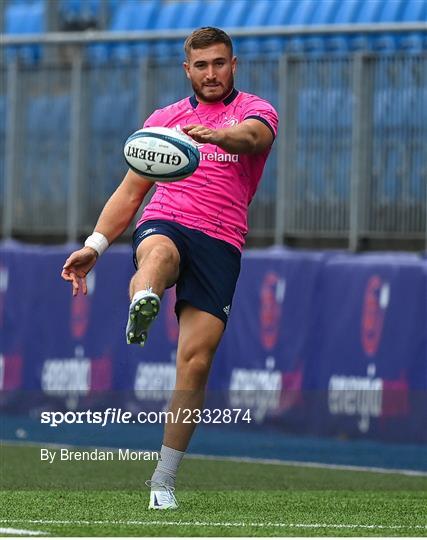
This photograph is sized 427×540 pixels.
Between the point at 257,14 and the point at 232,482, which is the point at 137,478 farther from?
the point at 257,14

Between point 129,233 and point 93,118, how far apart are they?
43.3 inches

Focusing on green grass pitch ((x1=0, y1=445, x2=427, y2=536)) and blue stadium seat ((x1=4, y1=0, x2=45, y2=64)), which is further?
blue stadium seat ((x1=4, y1=0, x2=45, y2=64))

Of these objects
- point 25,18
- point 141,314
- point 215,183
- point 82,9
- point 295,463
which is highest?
point 82,9

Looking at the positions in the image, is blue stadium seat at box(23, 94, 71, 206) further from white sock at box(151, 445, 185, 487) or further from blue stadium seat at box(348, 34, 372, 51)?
white sock at box(151, 445, 185, 487)

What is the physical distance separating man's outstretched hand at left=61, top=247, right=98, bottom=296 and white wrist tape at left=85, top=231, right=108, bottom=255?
0.14 ft

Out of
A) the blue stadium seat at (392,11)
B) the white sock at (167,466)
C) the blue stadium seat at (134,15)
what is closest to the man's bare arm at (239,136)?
the white sock at (167,466)

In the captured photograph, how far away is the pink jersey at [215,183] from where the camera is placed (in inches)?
281

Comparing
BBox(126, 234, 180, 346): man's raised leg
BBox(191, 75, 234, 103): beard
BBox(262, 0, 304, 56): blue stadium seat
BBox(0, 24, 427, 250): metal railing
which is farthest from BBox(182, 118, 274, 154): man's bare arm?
BBox(262, 0, 304, 56): blue stadium seat

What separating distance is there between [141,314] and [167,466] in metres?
0.85

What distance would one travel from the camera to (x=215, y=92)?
23.5 ft

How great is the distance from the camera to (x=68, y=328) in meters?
13.9

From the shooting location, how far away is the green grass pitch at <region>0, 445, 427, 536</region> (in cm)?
615

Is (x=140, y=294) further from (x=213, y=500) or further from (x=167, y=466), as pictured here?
(x=213, y=500)

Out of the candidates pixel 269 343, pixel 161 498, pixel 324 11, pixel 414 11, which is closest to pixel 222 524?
pixel 161 498
